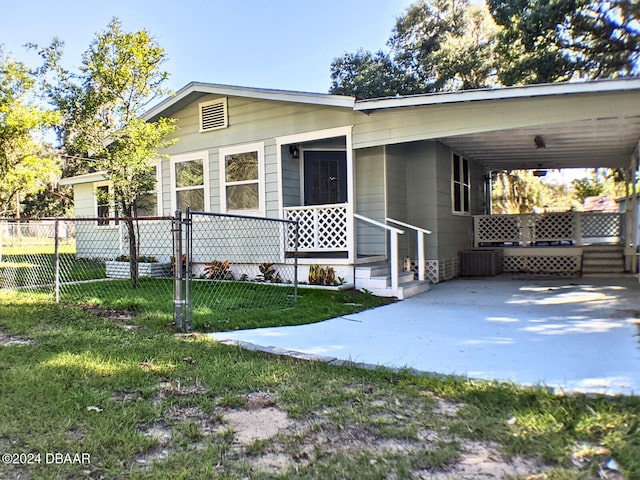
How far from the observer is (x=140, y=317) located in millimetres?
5559

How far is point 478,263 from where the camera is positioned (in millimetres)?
10680

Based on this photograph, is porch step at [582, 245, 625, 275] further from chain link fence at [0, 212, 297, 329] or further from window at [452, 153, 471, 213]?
chain link fence at [0, 212, 297, 329]

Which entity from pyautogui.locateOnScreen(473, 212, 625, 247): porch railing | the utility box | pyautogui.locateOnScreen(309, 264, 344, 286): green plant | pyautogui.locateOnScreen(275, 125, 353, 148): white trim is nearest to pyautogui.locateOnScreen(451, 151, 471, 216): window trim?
pyautogui.locateOnScreen(473, 212, 625, 247): porch railing

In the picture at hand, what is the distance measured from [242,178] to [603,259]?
29.0ft

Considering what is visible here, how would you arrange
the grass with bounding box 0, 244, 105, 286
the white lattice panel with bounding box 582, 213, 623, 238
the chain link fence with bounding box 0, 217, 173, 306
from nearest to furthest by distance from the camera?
the chain link fence with bounding box 0, 217, 173, 306, the grass with bounding box 0, 244, 105, 286, the white lattice panel with bounding box 582, 213, 623, 238

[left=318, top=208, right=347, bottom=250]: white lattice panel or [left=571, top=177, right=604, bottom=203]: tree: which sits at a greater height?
[left=571, top=177, right=604, bottom=203]: tree

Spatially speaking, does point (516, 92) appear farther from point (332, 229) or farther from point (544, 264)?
point (544, 264)

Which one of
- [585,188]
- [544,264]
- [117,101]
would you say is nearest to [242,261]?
[117,101]

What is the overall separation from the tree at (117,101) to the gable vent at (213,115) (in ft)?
5.18

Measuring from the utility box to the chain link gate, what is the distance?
4.49m

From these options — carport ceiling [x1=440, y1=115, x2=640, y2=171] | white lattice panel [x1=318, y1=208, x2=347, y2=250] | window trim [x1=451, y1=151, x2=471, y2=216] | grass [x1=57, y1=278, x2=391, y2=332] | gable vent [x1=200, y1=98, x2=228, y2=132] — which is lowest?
grass [x1=57, y1=278, x2=391, y2=332]

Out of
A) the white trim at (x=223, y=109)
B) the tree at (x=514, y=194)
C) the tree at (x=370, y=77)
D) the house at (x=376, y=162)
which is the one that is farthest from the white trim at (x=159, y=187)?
the tree at (x=514, y=194)

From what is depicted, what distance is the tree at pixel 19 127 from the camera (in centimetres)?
848

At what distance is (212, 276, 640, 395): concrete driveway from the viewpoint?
347 centimetres
